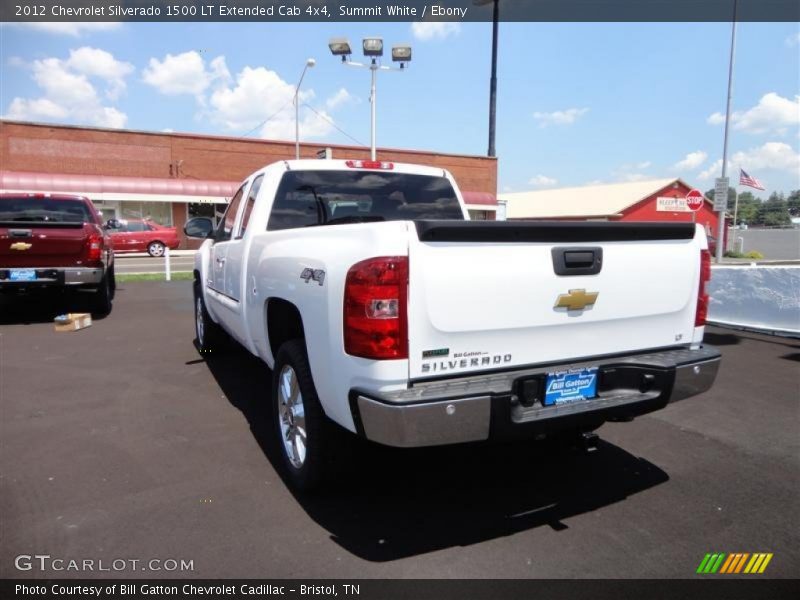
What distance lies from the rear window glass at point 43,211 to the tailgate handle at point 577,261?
853 cm

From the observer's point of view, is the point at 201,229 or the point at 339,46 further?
the point at 339,46

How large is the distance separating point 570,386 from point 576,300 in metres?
0.44

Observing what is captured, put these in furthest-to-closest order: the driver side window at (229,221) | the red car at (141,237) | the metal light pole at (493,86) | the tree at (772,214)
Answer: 1. the tree at (772,214)
2. the metal light pole at (493,86)
3. the red car at (141,237)
4. the driver side window at (229,221)

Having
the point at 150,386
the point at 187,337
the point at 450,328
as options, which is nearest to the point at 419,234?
the point at 450,328

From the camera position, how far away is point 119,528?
2980 mm

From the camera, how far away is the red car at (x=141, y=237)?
24906mm

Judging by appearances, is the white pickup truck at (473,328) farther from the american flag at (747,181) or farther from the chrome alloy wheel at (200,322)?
the american flag at (747,181)

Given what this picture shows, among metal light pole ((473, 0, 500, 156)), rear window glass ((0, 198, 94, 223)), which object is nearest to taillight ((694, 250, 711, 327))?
rear window glass ((0, 198, 94, 223))

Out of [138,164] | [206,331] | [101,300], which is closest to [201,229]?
[206,331]

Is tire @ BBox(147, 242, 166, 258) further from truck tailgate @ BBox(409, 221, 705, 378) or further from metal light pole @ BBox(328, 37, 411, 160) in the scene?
truck tailgate @ BBox(409, 221, 705, 378)

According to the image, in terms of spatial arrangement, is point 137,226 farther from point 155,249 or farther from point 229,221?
point 229,221

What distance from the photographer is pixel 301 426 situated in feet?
11.0

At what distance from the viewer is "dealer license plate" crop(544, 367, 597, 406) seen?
2.84 metres

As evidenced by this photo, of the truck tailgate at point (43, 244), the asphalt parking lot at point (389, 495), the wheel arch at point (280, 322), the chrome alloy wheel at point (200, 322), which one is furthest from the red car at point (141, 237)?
the wheel arch at point (280, 322)
